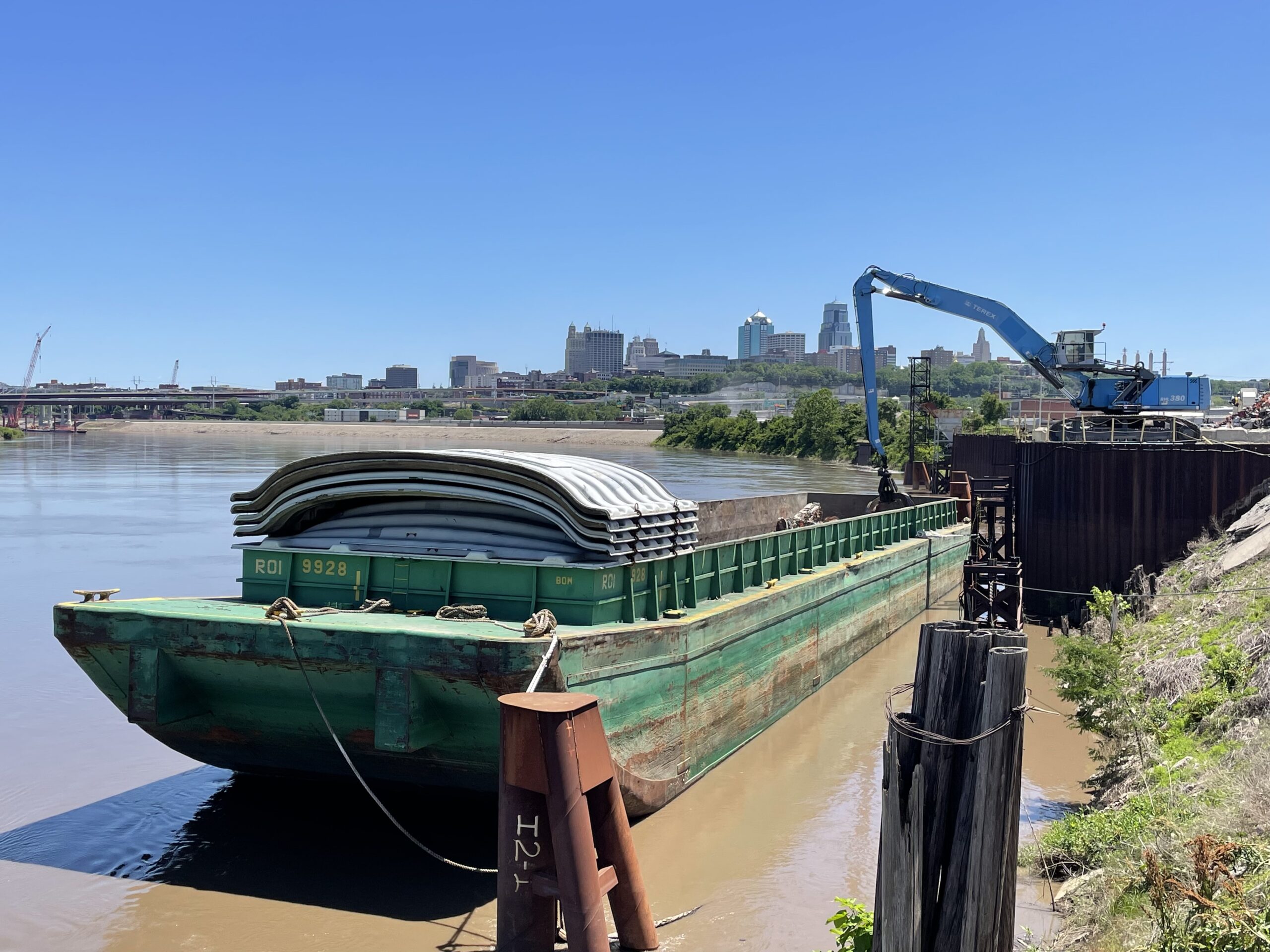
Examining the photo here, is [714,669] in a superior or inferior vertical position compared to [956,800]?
inferior

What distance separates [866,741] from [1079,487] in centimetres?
1135

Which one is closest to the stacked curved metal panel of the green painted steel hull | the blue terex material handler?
the green painted steel hull

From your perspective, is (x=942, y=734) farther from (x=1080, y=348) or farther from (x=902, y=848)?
(x=1080, y=348)

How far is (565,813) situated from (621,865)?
950 millimetres

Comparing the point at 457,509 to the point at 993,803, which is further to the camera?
the point at 457,509

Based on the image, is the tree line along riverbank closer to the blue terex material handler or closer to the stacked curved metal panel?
the blue terex material handler

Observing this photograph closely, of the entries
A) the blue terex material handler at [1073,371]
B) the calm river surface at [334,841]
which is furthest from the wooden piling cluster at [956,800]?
the blue terex material handler at [1073,371]

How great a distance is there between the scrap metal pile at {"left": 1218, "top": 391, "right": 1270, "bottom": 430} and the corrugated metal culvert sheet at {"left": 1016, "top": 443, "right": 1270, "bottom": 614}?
40.6 ft

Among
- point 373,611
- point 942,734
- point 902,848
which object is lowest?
point 902,848

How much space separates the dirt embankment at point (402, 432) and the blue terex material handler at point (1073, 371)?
374 feet

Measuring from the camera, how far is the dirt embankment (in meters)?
160

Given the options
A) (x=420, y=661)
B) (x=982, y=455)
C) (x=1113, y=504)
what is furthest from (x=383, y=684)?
(x=982, y=455)

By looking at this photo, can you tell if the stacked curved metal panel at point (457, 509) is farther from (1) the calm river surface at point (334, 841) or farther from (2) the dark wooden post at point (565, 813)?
(2) the dark wooden post at point (565, 813)

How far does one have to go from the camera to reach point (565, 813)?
729cm
